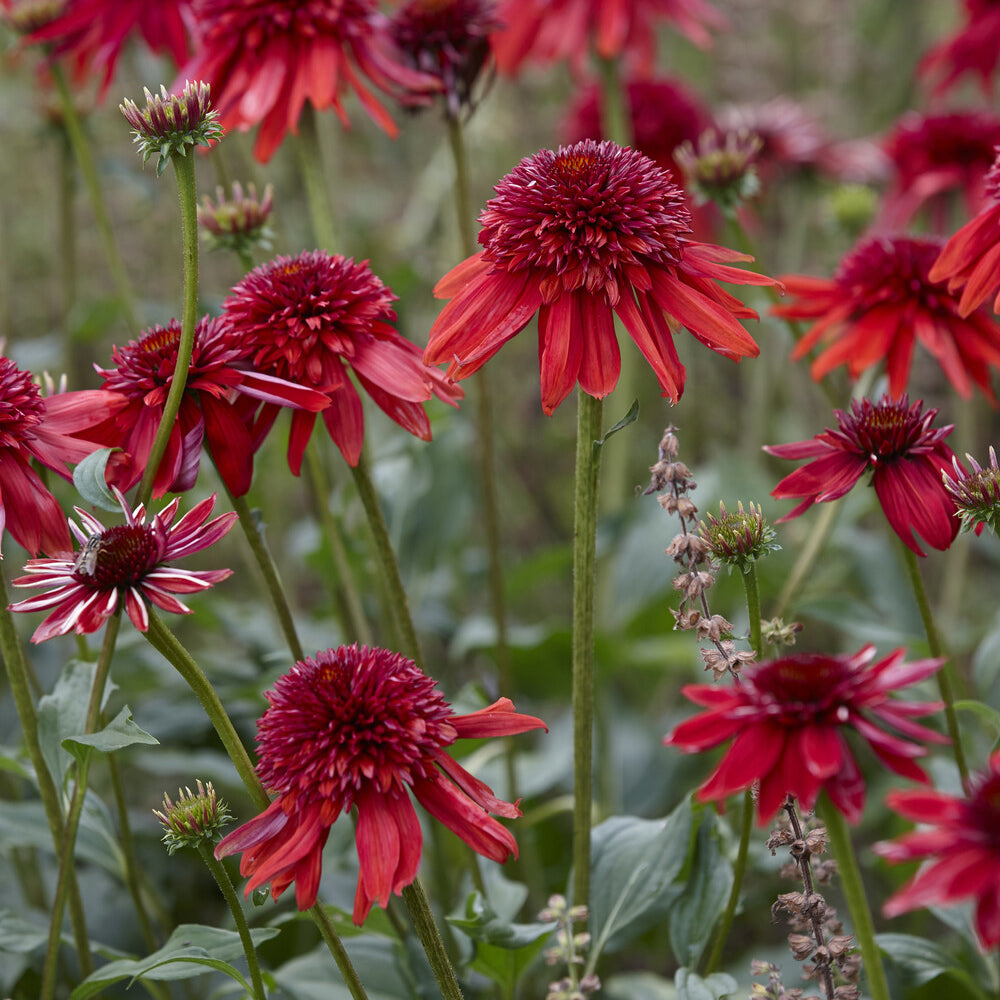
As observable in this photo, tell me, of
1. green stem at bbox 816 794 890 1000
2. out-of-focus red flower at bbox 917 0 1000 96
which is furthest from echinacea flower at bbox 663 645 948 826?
out-of-focus red flower at bbox 917 0 1000 96

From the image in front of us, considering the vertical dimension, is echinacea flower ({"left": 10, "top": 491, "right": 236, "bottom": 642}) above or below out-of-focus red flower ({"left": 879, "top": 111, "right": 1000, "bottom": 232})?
below

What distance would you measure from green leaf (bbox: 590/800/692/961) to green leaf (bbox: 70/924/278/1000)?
233mm

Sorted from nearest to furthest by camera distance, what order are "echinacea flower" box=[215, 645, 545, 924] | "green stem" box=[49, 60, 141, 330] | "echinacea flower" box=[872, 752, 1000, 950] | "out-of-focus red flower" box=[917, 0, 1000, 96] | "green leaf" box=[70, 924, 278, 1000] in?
"echinacea flower" box=[872, 752, 1000, 950], "echinacea flower" box=[215, 645, 545, 924], "green leaf" box=[70, 924, 278, 1000], "green stem" box=[49, 60, 141, 330], "out-of-focus red flower" box=[917, 0, 1000, 96]

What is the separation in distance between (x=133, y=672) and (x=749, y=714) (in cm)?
106

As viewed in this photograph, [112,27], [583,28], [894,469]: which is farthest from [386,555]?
[583,28]

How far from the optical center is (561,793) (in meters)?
1.61

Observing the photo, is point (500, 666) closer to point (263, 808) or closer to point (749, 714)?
point (263, 808)

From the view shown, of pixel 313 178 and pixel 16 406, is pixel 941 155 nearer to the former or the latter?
pixel 313 178

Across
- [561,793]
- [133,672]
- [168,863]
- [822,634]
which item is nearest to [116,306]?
[133,672]

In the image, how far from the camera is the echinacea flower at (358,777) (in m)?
0.51

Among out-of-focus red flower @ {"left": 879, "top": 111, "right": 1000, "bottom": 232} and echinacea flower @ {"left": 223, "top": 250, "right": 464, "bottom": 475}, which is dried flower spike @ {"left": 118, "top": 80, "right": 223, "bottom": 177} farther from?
out-of-focus red flower @ {"left": 879, "top": 111, "right": 1000, "bottom": 232}

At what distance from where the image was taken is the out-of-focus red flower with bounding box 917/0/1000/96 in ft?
4.75

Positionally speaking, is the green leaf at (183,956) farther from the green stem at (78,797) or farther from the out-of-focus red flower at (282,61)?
the out-of-focus red flower at (282,61)

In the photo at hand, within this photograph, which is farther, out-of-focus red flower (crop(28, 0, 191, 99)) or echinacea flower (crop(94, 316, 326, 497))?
out-of-focus red flower (crop(28, 0, 191, 99))
